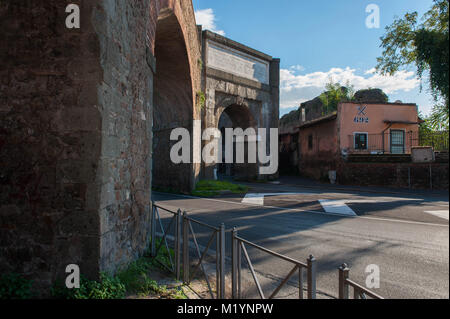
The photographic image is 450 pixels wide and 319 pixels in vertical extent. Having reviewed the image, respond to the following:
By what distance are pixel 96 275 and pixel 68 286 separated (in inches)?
10.2

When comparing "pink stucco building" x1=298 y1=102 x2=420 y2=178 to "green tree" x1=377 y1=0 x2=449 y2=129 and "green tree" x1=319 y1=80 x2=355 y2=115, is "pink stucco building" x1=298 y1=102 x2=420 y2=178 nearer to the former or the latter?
"green tree" x1=377 y1=0 x2=449 y2=129

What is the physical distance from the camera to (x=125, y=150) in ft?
11.3

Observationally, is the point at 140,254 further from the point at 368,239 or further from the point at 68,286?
the point at 368,239

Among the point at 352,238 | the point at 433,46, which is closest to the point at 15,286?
the point at 433,46

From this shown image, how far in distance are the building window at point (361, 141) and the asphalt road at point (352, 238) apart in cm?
890

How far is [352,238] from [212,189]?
7.58m

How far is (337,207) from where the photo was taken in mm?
8164

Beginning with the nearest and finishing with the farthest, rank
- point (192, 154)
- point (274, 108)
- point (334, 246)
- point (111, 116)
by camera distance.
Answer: point (111, 116), point (334, 246), point (192, 154), point (274, 108)

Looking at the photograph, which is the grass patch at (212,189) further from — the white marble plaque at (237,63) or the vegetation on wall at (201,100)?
the white marble plaque at (237,63)

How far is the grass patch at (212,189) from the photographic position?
11541mm

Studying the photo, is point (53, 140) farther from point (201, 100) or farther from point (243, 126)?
point (243, 126)

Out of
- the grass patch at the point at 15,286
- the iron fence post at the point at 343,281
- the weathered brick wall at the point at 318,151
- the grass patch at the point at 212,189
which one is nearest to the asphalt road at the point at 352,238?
the iron fence post at the point at 343,281

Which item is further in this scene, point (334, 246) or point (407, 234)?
point (407, 234)
